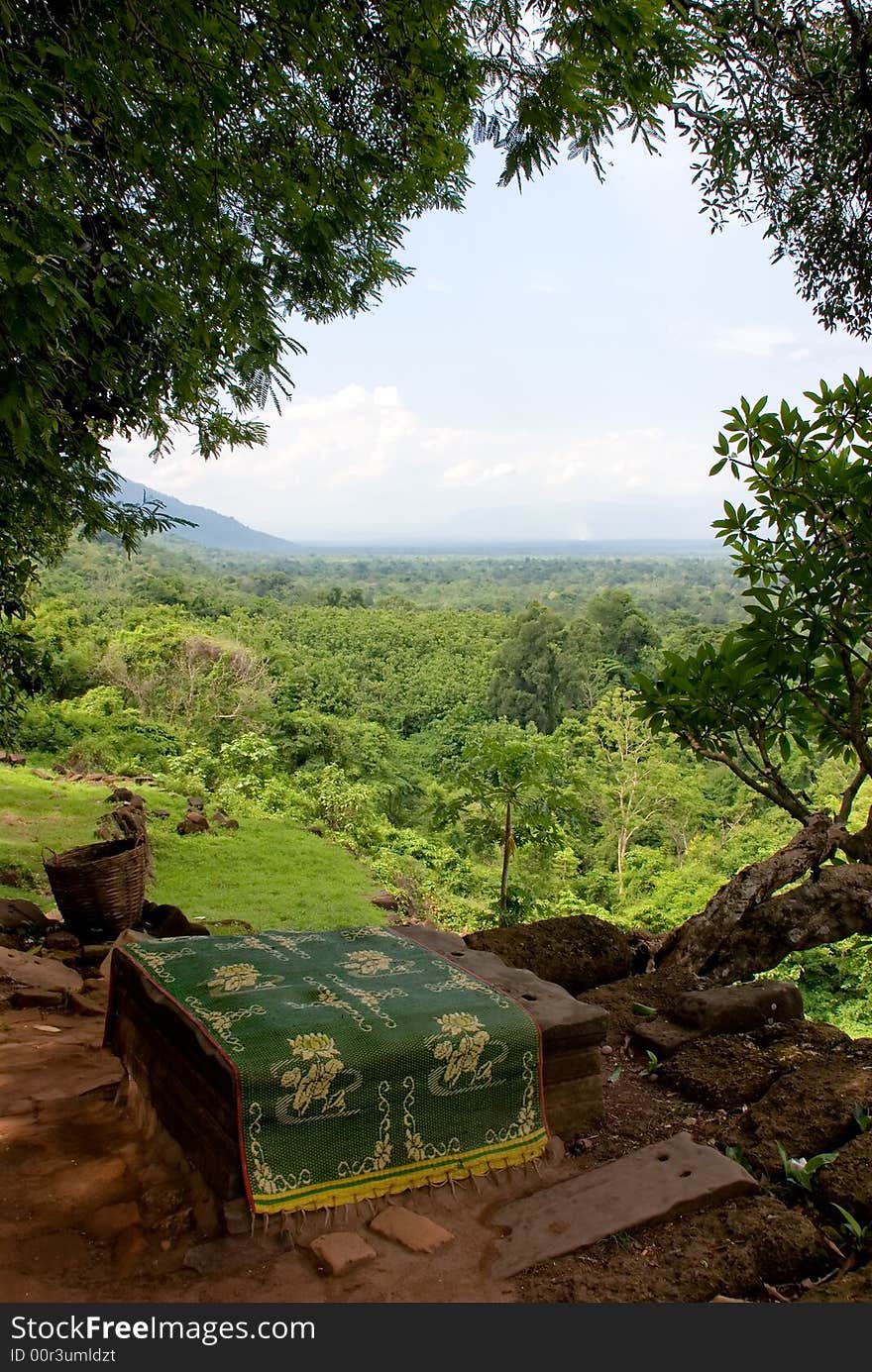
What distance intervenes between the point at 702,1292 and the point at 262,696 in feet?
48.4

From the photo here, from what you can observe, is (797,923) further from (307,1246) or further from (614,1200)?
(307,1246)

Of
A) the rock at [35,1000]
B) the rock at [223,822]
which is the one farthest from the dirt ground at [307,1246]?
the rock at [223,822]

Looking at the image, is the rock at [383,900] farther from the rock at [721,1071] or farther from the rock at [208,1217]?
the rock at [208,1217]

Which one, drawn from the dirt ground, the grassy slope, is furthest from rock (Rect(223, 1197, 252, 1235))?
the grassy slope

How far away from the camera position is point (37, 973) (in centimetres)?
409

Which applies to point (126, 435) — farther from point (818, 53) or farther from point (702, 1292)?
point (702, 1292)

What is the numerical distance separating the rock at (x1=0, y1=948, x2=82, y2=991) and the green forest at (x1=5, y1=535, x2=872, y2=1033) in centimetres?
168

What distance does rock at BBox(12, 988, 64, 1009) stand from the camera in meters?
3.77

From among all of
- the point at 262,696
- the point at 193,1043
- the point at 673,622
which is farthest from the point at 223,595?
the point at 193,1043

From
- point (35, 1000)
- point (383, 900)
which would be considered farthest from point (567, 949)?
point (383, 900)

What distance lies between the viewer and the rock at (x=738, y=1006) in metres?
3.09

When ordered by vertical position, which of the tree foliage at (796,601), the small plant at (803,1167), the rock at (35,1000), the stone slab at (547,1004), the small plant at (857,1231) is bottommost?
the rock at (35,1000)

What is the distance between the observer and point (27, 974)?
13.3 ft

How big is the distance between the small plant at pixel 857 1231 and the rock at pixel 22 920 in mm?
4289
